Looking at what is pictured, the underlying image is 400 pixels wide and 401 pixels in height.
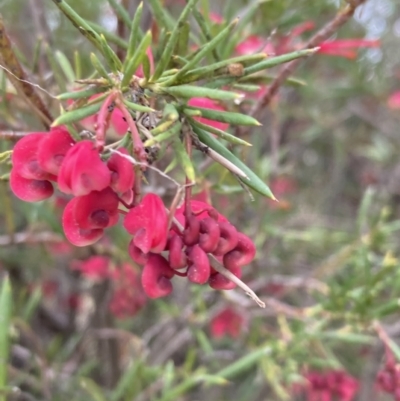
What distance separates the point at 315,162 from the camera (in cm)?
204

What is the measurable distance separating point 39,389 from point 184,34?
2.65 feet

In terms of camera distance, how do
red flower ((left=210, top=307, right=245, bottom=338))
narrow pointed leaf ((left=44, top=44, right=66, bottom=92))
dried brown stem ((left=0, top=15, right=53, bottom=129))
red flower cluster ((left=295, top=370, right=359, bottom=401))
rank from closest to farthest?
dried brown stem ((left=0, top=15, right=53, bottom=129)) → narrow pointed leaf ((left=44, top=44, right=66, bottom=92)) → red flower cluster ((left=295, top=370, right=359, bottom=401)) → red flower ((left=210, top=307, right=245, bottom=338))

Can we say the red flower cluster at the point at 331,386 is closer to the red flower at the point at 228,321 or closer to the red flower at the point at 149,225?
the red flower at the point at 228,321

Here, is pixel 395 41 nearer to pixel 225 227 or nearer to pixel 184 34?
pixel 184 34

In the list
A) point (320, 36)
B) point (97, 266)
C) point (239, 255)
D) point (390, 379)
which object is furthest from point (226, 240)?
point (97, 266)

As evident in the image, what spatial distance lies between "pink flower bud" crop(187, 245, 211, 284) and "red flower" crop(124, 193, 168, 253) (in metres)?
0.02

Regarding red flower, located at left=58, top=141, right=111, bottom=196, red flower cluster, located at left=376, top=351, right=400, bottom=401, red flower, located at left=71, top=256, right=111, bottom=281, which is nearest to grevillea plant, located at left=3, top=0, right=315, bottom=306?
red flower, located at left=58, top=141, right=111, bottom=196

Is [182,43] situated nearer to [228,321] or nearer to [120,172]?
[120,172]

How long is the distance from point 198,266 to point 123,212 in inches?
2.9

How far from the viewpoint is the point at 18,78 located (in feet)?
1.42

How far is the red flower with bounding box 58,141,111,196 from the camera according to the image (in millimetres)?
312

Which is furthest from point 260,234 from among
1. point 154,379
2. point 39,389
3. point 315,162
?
point 315,162

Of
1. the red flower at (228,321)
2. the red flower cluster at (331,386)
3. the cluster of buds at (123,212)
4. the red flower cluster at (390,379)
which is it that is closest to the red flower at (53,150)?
the cluster of buds at (123,212)

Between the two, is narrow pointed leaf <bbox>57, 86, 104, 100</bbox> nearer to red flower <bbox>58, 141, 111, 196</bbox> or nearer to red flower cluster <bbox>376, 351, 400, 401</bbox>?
red flower <bbox>58, 141, 111, 196</bbox>
